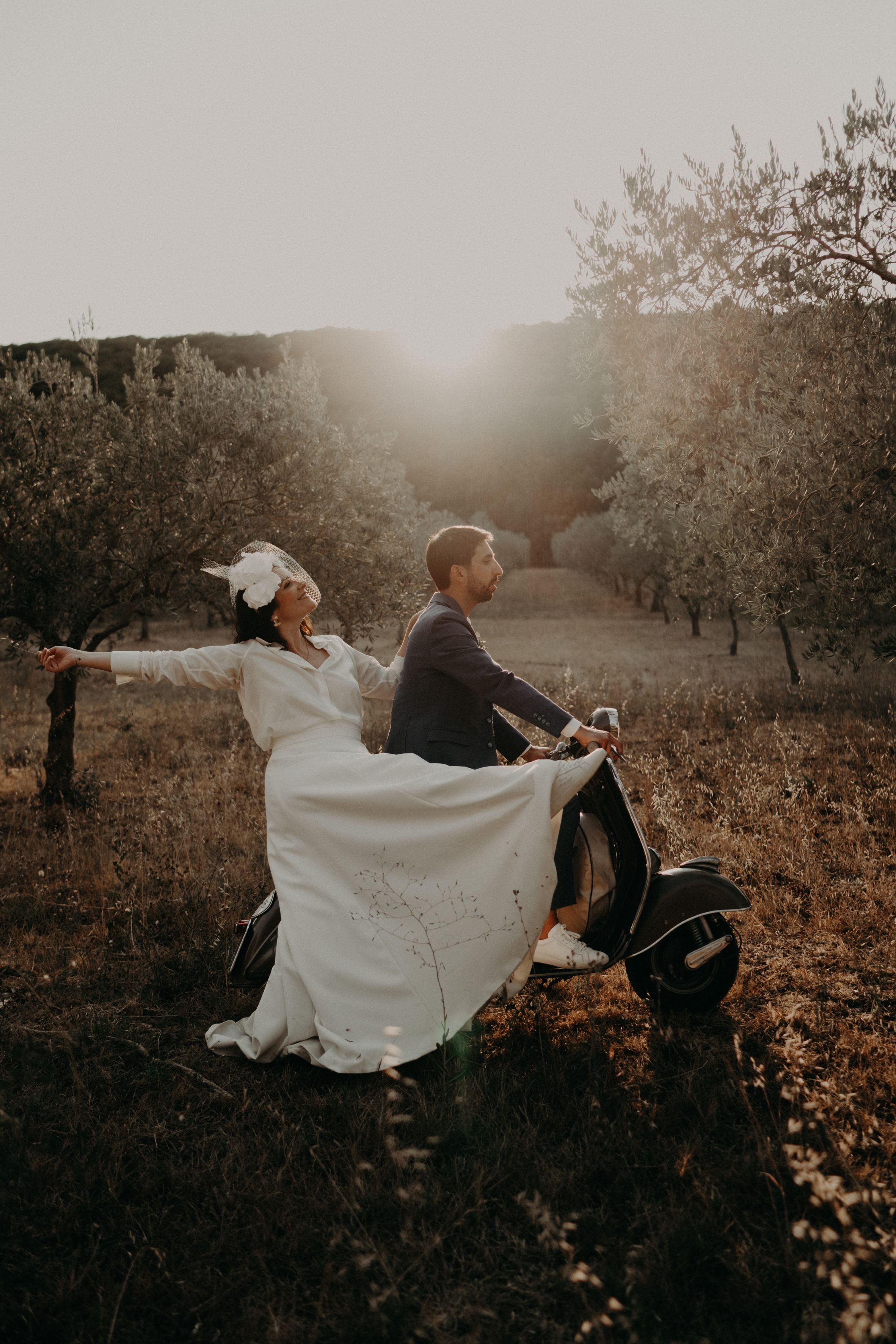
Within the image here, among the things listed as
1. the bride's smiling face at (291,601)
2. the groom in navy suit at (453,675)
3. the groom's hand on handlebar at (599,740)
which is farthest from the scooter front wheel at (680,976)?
the bride's smiling face at (291,601)

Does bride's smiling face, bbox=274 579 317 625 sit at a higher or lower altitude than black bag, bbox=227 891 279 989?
higher

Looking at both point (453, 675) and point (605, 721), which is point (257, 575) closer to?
point (453, 675)

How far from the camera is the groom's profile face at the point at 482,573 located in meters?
4.30

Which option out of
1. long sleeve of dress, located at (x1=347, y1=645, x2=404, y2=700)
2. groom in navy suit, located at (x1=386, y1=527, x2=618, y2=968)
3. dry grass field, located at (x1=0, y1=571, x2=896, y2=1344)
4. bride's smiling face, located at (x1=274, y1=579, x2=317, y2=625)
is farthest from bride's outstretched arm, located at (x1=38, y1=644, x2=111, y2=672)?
dry grass field, located at (x1=0, y1=571, x2=896, y2=1344)

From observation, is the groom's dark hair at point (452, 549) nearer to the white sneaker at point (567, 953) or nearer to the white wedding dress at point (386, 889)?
the white wedding dress at point (386, 889)

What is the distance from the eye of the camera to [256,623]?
13.7 ft

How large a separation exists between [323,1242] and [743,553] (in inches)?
251

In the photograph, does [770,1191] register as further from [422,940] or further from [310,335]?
[310,335]

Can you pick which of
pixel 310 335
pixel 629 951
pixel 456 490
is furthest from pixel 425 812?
pixel 310 335

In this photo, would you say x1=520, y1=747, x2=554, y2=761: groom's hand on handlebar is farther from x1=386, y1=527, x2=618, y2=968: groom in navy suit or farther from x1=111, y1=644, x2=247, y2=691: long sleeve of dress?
x1=111, y1=644, x2=247, y2=691: long sleeve of dress

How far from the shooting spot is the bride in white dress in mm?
3645

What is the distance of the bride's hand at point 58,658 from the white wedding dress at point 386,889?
0.63 ft

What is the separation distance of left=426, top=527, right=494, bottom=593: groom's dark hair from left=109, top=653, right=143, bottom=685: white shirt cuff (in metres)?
1.59

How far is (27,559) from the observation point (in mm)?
8039
